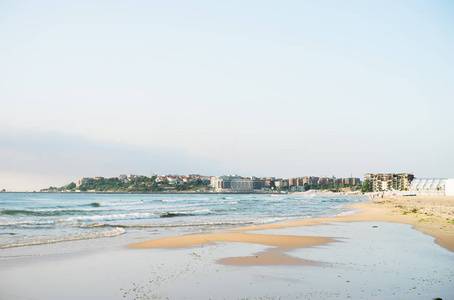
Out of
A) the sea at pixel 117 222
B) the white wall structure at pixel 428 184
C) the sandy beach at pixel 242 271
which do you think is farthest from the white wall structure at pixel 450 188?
the sandy beach at pixel 242 271

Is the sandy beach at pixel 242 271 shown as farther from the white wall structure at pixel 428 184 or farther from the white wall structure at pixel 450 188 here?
the white wall structure at pixel 428 184

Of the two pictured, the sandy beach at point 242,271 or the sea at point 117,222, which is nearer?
the sandy beach at point 242,271

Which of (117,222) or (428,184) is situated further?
(428,184)

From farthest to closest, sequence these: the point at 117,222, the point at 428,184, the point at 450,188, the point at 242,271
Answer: the point at 428,184 → the point at 450,188 → the point at 117,222 → the point at 242,271

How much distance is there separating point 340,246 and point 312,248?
3.70 ft

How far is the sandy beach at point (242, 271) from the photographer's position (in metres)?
7.66

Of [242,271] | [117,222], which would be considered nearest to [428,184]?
[117,222]

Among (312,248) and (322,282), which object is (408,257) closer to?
(312,248)

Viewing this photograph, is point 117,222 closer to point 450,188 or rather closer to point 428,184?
point 450,188

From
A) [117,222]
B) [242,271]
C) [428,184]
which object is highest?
[428,184]

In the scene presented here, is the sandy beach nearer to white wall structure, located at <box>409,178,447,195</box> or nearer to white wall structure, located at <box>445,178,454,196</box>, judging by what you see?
white wall structure, located at <box>445,178,454,196</box>

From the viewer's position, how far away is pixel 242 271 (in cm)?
975

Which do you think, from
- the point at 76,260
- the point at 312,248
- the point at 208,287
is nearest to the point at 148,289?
the point at 208,287

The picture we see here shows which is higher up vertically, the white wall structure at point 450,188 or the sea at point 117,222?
the white wall structure at point 450,188
